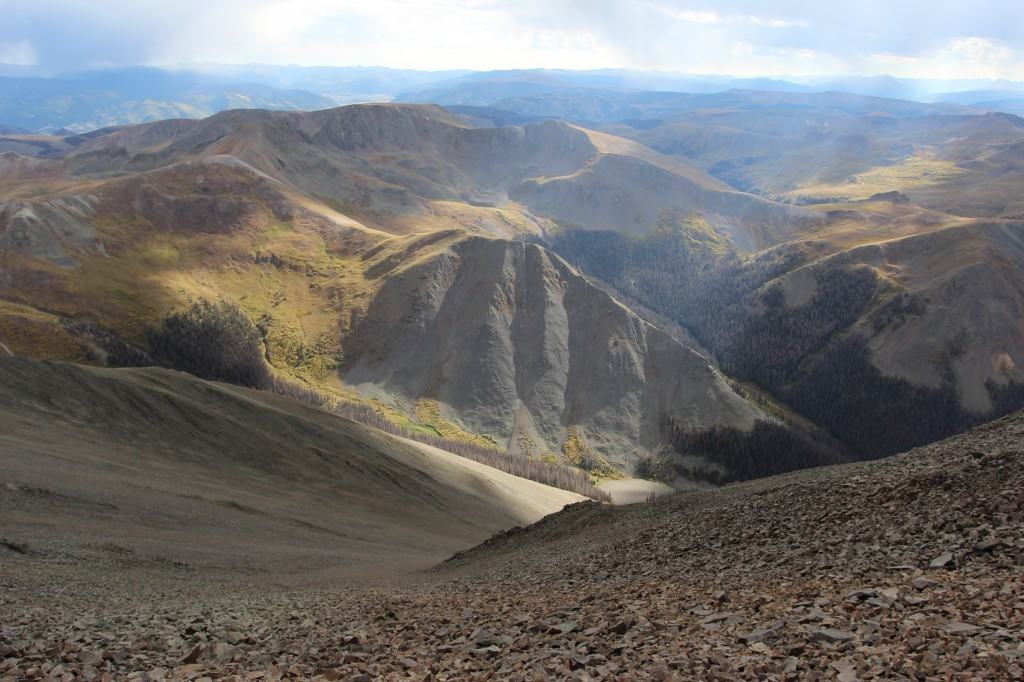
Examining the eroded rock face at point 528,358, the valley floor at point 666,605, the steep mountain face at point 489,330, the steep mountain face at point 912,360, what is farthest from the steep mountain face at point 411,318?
the valley floor at point 666,605

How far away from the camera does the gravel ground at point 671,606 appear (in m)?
13.2

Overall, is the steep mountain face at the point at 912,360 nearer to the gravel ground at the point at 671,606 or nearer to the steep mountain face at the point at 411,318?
the steep mountain face at the point at 411,318

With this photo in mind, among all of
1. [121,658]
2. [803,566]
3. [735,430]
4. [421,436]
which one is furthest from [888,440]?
[121,658]

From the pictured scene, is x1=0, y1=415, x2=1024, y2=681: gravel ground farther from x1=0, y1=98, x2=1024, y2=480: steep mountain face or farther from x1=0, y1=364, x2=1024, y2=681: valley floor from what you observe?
x1=0, y1=98, x2=1024, y2=480: steep mountain face

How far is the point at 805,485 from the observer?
2988 cm

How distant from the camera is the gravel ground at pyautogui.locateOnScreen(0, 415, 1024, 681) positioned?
1318 cm

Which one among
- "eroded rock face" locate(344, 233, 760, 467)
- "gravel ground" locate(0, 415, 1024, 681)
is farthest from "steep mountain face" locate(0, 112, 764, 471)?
"gravel ground" locate(0, 415, 1024, 681)

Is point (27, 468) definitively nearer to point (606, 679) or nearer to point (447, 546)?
point (447, 546)

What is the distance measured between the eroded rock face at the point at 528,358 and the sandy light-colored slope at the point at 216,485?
150 feet

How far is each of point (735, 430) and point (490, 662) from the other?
135 metres

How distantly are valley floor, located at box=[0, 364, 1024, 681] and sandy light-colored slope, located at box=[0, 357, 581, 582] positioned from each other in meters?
6.57

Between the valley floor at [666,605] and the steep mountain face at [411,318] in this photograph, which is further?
the steep mountain face at [411,318]

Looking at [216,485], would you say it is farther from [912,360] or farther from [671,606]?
[912,360]

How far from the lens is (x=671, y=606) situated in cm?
1836
